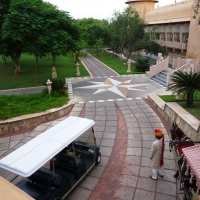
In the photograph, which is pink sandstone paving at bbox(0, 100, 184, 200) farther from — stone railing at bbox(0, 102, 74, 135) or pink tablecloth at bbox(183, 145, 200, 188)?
stone railing at bbox(0, 102, 74, 135)

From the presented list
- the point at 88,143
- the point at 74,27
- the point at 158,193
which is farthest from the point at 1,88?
the point at 158,193

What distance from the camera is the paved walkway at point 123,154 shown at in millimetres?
5422

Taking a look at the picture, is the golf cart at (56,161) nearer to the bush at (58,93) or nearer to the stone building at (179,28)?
the bush at (58,93)

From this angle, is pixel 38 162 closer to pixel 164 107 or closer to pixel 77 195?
pixel 77 195

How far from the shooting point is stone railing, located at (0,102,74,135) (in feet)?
29.8

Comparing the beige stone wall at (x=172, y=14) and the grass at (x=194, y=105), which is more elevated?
the beige stone wall at (x=172, y=14)

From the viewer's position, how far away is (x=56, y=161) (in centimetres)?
571

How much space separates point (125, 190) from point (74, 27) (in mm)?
13336

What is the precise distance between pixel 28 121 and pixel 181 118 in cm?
680

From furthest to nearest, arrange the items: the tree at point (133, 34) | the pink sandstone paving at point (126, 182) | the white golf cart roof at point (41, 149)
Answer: the tree at point (133, 34) < the pink sandstone paving at point (126, 182) < the white golf cart roof at point (41, 149)

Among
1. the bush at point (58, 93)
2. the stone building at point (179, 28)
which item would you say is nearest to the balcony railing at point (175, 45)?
the stone building at point (179, 28)

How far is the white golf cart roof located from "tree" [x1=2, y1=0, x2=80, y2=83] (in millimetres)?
9082

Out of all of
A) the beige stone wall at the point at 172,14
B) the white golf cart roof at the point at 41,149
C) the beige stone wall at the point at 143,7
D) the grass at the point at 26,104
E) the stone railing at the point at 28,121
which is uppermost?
the beige stone wall at the point at 143,7

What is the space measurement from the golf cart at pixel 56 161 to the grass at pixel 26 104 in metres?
4.44
